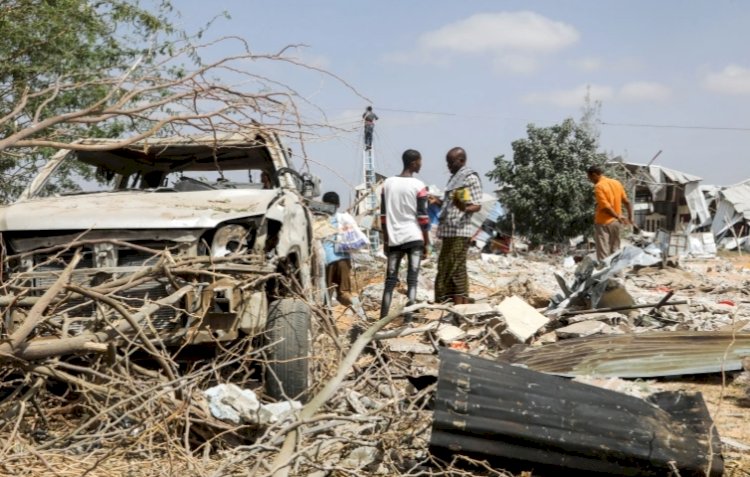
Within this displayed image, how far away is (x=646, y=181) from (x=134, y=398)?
34598mm

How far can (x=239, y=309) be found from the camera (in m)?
4.31

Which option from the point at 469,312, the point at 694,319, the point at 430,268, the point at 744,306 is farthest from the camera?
the point at 430,268

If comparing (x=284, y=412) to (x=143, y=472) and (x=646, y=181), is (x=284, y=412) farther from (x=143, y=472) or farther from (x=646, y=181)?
(x=646, y=181)

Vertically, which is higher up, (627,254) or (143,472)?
(627,254)

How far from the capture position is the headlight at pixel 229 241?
14.6 feet

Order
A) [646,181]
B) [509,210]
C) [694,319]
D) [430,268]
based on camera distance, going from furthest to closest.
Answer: [646,181] → [509,210] → [430,268] → [694,319]

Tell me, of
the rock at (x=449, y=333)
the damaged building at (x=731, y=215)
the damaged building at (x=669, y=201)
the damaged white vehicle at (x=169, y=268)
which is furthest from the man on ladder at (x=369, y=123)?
the damaged building at (x=731, y=215)

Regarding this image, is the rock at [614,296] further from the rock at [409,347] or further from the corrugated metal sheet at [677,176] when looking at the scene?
the corrugated metal sheet at [677,176]

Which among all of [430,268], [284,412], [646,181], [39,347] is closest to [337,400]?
[284,412]

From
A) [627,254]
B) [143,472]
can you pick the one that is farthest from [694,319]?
[143,472]

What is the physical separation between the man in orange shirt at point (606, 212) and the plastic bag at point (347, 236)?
3306 mm

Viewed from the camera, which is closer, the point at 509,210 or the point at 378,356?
the point at 378,356

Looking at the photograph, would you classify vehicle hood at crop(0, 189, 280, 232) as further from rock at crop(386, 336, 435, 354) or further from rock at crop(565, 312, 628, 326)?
rock at crop(565, 312, 628, 326)

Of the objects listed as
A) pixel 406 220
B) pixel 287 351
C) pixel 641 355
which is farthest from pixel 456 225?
pixel 287 351
